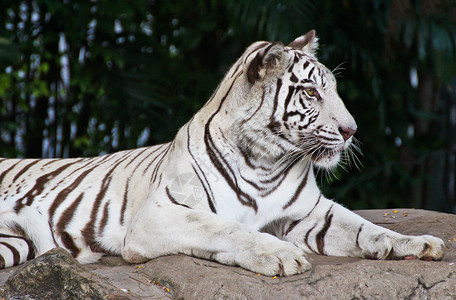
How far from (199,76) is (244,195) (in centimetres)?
348

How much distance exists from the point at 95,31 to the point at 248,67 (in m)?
3.59

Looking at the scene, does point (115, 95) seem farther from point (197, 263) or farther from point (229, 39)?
point (197, 263)

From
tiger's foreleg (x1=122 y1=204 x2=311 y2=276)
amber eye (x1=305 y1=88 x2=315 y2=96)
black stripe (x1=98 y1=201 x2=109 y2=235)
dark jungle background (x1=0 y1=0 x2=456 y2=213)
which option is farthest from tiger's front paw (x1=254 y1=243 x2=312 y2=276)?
dark jungle background (x1=0 y1=0 x2=456 y2=213)

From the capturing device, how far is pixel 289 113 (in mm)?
2949

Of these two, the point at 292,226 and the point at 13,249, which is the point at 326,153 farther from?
the point at 13,249

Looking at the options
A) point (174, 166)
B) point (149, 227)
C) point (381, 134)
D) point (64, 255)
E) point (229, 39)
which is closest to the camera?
point (64, 255)

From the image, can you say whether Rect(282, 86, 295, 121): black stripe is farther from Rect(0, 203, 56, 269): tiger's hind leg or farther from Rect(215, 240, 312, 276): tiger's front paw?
Rect(0, 203, 56, 269): tiger's hind leg

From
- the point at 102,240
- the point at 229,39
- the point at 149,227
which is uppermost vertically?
the point at 229,39

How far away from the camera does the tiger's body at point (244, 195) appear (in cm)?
279

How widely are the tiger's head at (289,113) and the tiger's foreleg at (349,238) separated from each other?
0.94 ft

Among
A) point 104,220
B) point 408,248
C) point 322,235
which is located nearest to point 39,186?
point 104,220

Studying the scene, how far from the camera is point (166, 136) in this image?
5805 mm

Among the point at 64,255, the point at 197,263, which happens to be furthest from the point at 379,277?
the point at 64,255

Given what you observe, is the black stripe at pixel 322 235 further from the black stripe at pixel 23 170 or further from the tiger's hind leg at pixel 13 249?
the black stripe at pixel 23 170
